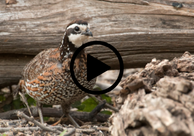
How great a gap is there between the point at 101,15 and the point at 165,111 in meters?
2.54

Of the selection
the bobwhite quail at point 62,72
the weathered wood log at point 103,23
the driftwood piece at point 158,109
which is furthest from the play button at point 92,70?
the driftwood piece at point 158,109

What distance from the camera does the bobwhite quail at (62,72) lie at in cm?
330

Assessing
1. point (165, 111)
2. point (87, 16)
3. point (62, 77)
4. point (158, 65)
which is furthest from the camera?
point (87, 16)

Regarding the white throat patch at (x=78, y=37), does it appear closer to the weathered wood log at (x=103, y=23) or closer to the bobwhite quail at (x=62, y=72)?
the bobwhite quail at (x=62, y=72)

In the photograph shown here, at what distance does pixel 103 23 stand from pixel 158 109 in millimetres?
2443

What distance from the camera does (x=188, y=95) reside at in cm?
190

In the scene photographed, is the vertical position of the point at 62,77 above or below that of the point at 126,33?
below

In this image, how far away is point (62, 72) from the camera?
331 centimetres

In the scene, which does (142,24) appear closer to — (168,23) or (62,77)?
(168,23)

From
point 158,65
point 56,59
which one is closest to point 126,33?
point 56,59

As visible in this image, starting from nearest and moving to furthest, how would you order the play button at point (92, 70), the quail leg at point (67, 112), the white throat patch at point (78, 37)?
1. the white throat patch at point (78, 37)
2. the play button at point (92, 70)
3. the quail leg at point (67, 112)

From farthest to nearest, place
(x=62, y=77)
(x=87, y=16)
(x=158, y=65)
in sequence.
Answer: (x=87, y=16), (x=62, y=77), (x=158, y=65)

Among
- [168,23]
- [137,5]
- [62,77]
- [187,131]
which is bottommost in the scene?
[62,77]

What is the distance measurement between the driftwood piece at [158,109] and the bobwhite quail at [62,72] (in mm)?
1031
